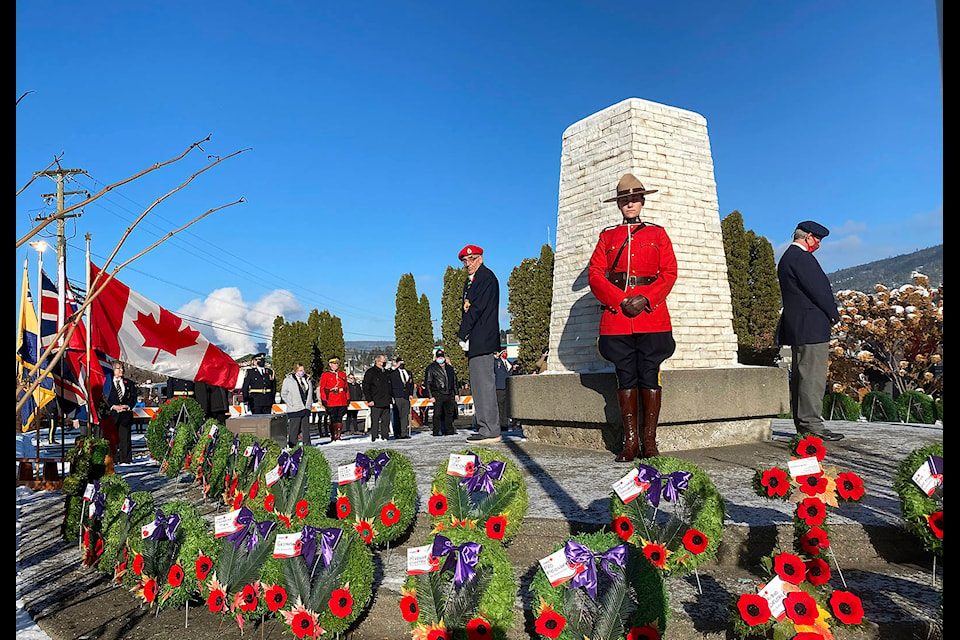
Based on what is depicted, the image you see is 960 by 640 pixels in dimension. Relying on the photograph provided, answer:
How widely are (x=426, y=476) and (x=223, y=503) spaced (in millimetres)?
1933

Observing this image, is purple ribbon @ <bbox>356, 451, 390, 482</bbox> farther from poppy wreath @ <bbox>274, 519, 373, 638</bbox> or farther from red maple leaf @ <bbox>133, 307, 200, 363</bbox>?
red maple leaf @ <bbox>133, 307, 200, 363</bbox>

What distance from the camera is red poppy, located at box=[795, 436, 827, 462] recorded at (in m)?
3.01

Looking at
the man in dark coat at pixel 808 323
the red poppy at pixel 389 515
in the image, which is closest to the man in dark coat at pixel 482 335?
the man in dark coat at pixel 808 323

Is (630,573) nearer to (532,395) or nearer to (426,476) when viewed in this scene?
(426,476)

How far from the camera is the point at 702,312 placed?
22.9 ft

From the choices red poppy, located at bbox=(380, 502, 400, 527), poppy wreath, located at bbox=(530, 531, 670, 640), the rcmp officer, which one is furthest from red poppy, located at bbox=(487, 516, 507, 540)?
the rcmp officer

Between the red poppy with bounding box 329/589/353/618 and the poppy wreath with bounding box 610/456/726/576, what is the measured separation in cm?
129

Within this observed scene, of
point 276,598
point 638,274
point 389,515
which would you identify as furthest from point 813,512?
point 638,274

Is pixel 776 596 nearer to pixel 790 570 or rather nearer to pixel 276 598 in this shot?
pixel 790 570

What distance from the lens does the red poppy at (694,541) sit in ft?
9.74

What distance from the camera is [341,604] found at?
288 cm

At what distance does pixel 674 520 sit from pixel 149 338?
21.9 feet
